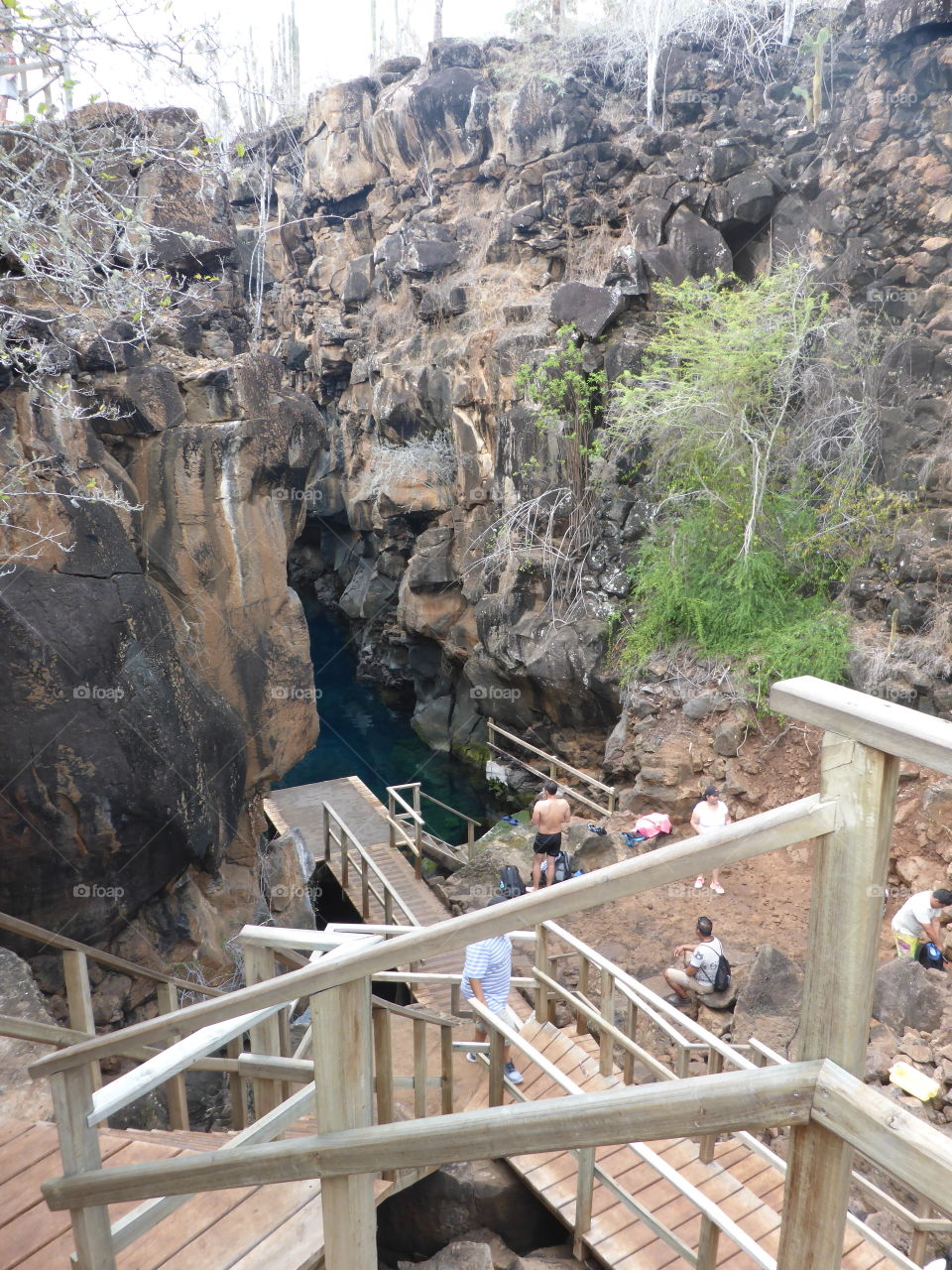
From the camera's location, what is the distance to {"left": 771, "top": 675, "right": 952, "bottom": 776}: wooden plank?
1.12 meters

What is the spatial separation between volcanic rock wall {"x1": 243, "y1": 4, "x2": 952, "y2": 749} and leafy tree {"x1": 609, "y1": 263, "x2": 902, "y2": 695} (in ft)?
1.80

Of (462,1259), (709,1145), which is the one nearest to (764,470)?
(709,1145)

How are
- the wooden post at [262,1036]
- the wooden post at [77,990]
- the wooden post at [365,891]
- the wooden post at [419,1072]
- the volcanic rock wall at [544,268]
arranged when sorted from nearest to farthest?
the wooden post at [262,1036] → the wooden post at [419,1072] → the wooden post at [77,990] → the wooden post at [365,891] → the volcanic rock wall at [544,268]

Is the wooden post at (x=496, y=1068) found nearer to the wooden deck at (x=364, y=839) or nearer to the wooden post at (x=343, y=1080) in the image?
the wooden post at (x=343, y=1080)

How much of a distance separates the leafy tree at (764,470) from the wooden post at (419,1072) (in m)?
8.42

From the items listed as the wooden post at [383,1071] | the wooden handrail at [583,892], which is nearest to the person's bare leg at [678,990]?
the wooden post at [383,1071]

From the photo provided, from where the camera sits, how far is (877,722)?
115cm

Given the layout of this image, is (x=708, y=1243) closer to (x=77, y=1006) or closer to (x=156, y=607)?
(x=77, y=1006)

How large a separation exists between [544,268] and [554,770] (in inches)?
369

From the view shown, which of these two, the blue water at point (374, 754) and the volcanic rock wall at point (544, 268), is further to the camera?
the blue water at point (374, 754)

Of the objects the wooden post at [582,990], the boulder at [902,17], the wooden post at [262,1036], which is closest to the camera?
the wooden post at [262,1036]

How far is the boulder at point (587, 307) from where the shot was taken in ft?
45.8

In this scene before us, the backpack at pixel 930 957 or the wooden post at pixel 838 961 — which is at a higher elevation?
the wooden post at pixel 838 961

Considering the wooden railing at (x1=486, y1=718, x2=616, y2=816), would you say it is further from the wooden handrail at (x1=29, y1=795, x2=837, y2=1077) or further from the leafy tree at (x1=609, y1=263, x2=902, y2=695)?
the wooden handrail at (x1=29, y1=795, x2=837, y2=1077)
